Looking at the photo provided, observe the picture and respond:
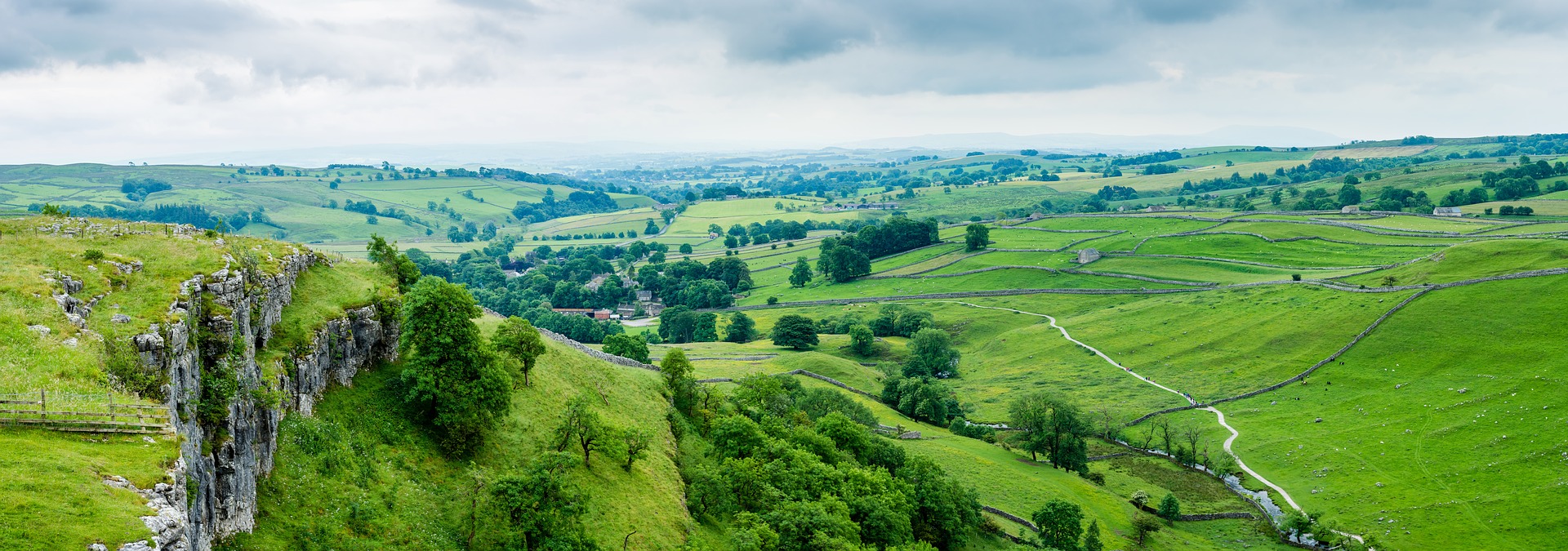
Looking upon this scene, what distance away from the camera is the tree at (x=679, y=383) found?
6969 cm

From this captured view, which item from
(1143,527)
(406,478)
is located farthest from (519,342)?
(1143,527)

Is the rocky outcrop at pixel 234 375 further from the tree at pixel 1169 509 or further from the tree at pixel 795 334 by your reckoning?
the tree at pixel 795 334

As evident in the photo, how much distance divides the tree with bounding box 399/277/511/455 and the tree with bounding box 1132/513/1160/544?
47613 millimetres

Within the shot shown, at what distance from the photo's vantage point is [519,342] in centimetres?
5109

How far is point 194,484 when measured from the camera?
22.8m

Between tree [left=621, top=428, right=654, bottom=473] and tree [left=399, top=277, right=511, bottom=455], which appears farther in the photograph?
tree [left=621, top=428, right=654, bottom=473]

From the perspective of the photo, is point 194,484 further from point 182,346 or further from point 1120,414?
point 1120,414

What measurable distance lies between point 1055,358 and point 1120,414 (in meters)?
19.5

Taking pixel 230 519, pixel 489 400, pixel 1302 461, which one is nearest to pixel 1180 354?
pixel 1302 461

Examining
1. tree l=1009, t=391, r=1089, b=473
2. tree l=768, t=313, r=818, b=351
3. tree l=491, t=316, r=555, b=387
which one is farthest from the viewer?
tree l=768, t=313, r=818, b=351

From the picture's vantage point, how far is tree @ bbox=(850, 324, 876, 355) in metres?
119

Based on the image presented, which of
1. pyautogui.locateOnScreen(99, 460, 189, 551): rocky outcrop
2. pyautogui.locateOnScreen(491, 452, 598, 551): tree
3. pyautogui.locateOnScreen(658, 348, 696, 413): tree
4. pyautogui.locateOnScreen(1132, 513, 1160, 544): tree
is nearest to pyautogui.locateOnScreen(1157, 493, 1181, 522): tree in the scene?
pyautogui.locateOnScreen(1132, 513, 1160, 544): tree

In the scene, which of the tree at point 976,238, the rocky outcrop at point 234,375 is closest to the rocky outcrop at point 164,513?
the rocky outcrop at point 234,375

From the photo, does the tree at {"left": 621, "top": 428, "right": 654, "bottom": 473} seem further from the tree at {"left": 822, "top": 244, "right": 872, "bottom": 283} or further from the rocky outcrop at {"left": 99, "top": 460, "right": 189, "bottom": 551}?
the tree at {"left": 822, "top": 244, "right": 872, "bottom": 283}
